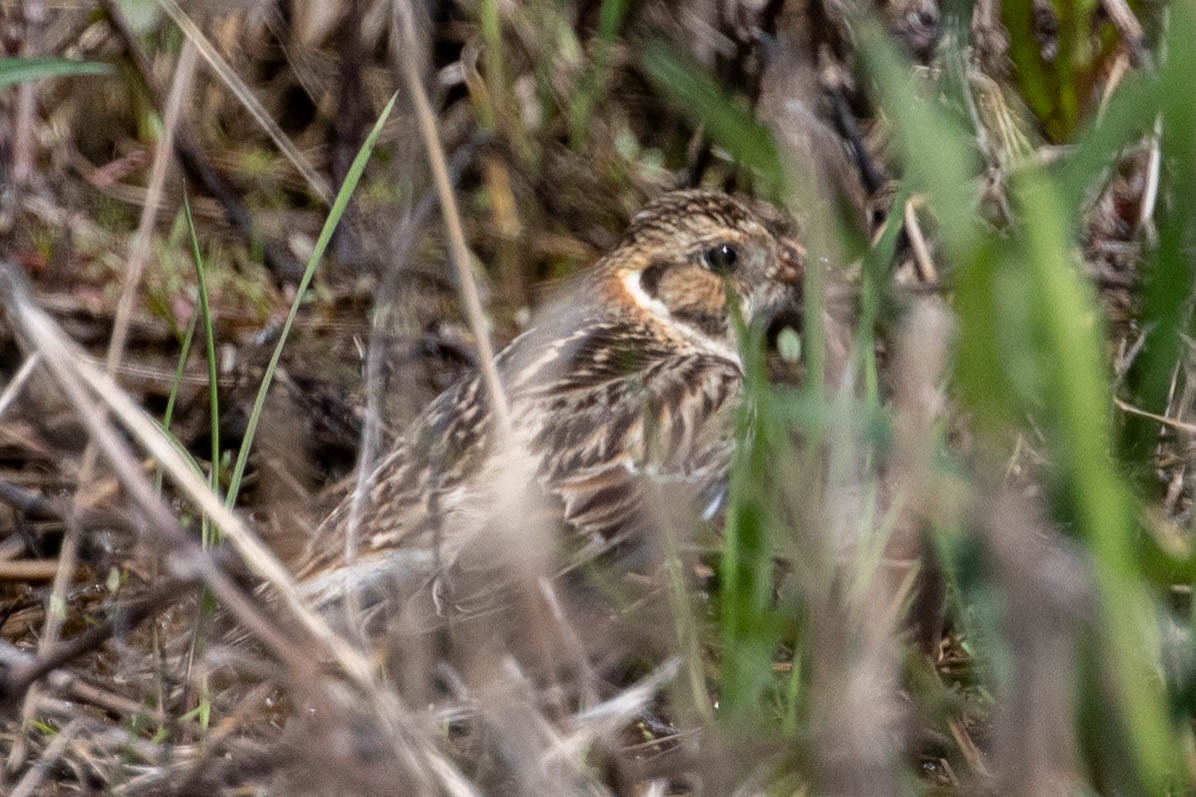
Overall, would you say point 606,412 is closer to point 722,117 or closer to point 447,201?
point 447,201

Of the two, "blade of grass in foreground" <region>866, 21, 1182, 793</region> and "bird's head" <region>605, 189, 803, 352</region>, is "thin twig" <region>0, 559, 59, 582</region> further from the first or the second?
"blade of grass in foreground" <region>866, 21, 1182, 793</region>

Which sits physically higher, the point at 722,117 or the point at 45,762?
the point at 722,117

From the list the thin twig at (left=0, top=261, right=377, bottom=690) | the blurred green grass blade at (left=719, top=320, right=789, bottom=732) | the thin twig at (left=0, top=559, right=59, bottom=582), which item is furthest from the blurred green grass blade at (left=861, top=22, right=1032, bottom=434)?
the thin twig at (left=0, top=559, right=59, bottom=582)

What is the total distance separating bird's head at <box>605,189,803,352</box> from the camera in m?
4.13

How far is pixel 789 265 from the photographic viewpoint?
416cm

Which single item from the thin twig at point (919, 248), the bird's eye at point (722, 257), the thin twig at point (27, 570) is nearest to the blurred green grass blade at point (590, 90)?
the bird's eye at point (722, 257)

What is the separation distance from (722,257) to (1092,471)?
2306 millimetres

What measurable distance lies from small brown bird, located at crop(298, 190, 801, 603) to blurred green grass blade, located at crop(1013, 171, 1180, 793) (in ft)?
2.81

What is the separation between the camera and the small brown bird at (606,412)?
10.8 feet

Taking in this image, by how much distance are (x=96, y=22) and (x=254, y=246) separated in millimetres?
686

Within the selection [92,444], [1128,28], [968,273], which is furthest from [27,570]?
[1128,28]

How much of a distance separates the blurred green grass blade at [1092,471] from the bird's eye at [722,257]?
7.22 feet

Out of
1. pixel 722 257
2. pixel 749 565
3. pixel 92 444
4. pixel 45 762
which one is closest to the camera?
pixel 749 565

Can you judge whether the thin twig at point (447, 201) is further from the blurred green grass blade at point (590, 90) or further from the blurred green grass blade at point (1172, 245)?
the blurred green grass blade at point (590, 90)
